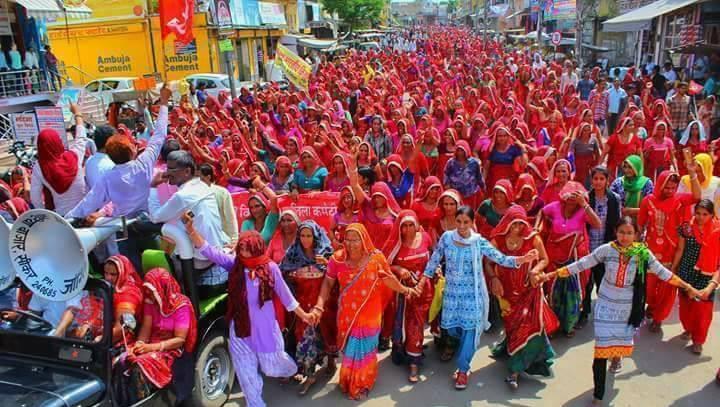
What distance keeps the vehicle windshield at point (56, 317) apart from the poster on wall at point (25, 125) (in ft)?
20.5

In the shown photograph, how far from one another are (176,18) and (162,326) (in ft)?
29.3

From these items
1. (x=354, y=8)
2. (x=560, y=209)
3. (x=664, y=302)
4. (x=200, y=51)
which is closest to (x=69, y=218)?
(x=560, y=209)

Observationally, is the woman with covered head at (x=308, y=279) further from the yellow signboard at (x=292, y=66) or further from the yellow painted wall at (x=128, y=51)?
the yellow painted wall at (x=128, y=51)

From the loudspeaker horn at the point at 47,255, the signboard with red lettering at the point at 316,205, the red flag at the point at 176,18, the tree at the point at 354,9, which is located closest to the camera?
the loudspeaker horn at the point at 47,255

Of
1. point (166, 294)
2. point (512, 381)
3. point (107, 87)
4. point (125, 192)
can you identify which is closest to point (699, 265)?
point (512, 381)

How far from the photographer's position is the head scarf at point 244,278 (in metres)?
3.90

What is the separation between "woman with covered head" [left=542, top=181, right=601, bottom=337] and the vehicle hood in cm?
364

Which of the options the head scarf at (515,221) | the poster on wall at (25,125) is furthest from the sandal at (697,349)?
the poster on wall at (25,125)

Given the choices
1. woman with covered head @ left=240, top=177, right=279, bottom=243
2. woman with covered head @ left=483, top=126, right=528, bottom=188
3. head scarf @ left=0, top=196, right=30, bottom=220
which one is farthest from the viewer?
woman with covered head @ left=483, top=126, right=528, bottom=188

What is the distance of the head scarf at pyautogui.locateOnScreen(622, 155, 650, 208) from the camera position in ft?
19.1

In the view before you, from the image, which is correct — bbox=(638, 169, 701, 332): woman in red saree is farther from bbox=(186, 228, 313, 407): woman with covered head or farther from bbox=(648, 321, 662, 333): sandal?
bbox=(186, 228, 313, 407): woman with covered head

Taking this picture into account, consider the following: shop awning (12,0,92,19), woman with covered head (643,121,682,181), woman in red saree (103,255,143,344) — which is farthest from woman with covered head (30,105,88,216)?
shop awning (12,0,92,19)

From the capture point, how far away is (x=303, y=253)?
4.52 metres

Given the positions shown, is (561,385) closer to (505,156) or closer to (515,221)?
(515,221)
